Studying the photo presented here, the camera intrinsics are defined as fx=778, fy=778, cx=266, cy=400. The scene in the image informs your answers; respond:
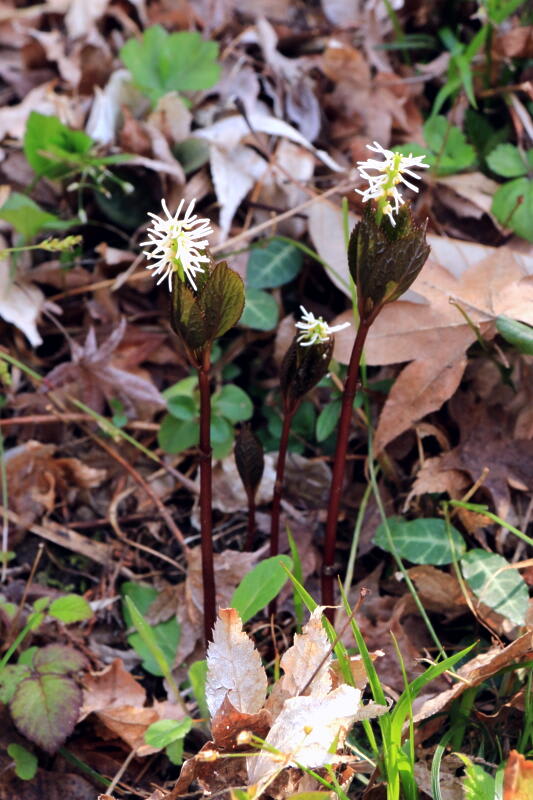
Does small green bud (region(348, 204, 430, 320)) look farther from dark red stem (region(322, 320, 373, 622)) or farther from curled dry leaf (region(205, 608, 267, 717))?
curled dry leaf (region(205, 608, 267, 717))

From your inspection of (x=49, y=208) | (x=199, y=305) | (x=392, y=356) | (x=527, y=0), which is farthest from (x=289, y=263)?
(x=527, y=0)

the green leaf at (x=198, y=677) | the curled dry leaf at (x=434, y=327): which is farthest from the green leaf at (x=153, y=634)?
the curled dry leaf at (x=434, y=327)

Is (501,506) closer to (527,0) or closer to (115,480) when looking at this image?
(115,480)

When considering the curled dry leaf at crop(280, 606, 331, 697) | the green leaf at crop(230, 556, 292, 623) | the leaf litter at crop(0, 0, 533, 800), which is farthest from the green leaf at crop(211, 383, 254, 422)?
the curled dry leaf at crop(280, 606, 331, 697)

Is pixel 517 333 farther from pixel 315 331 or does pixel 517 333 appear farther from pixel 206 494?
pixel 206 494

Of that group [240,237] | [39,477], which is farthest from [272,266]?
[39,477]

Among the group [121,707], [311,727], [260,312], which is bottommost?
[121,707]
